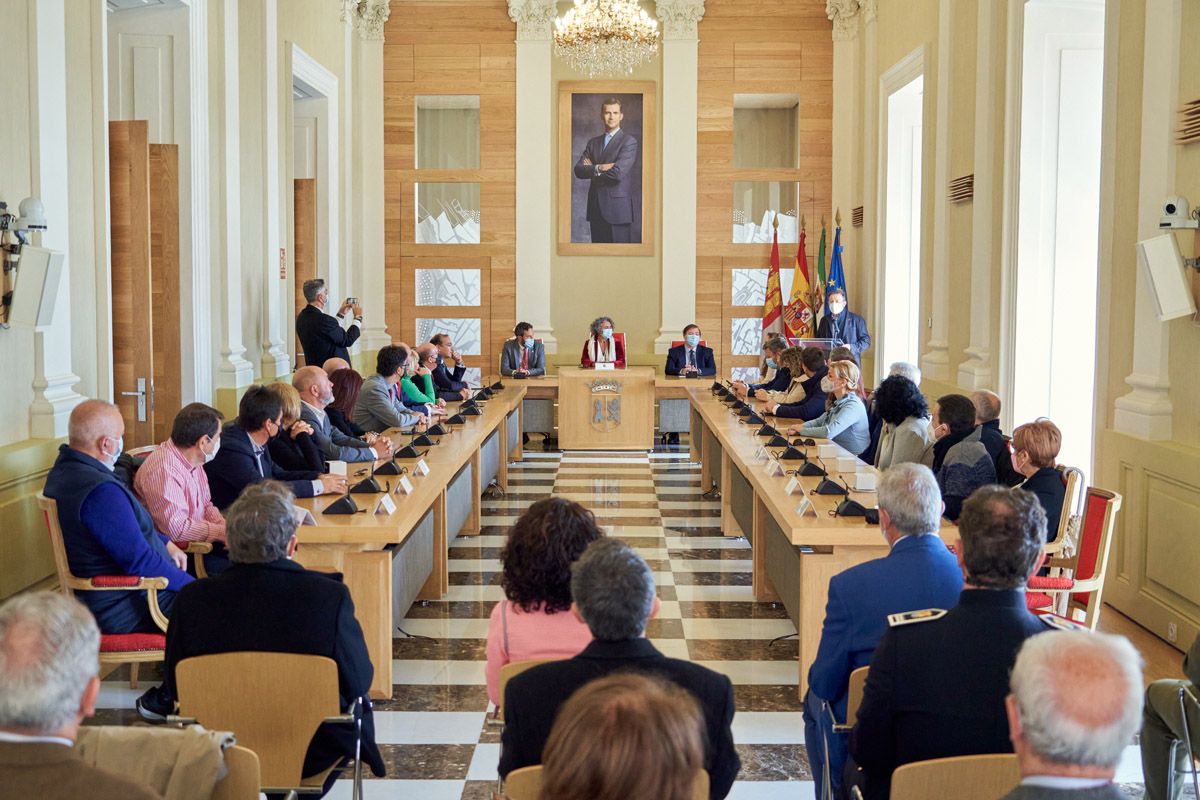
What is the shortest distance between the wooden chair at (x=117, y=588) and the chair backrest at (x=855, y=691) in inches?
94.8

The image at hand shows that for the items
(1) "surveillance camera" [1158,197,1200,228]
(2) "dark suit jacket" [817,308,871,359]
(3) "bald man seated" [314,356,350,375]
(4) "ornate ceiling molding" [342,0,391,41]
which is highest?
(4) "ornate ceiling molding" [342,0,391,41]

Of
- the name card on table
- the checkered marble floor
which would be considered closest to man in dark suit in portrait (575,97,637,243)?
the checkered marble floor

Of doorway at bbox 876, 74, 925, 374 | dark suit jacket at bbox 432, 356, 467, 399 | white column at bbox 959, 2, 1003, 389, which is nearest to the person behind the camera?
white column at bbox 959, 2, 1003, 389

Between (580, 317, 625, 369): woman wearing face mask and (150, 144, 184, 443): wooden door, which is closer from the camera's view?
(150, 144, 184, 443): wooden door

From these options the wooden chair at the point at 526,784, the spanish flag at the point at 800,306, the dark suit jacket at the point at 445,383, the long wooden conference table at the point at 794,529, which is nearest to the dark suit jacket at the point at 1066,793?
the wooden chair at the point at 526,784

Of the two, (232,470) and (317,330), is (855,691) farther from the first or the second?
(317,330)

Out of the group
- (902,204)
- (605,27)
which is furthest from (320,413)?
(902,204)

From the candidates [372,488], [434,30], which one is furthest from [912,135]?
[372,488]

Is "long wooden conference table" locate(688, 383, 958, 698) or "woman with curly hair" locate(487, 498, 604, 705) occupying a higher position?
"woman with curly hair" locate(487, 498, 604, 705)

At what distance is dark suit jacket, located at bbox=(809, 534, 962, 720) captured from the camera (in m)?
3.47

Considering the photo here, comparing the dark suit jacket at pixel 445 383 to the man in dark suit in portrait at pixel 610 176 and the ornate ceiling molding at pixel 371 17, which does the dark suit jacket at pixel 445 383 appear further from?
the ornate ceiling molding at pixel 371 17

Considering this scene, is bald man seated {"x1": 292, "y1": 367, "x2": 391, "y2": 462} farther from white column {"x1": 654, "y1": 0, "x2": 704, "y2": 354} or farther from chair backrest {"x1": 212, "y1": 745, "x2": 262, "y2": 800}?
white column {"x1": 654, "y1": 0, "x2": 704, "y2": 354}

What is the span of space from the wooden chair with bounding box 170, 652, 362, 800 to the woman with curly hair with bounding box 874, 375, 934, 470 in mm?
4146

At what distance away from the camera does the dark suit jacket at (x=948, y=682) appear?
2803 mm
